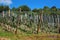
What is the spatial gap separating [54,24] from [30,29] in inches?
135

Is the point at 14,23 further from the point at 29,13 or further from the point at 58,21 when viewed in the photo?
the point at 58,21

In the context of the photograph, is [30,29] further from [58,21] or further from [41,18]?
[58,21]

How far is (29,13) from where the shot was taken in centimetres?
2828

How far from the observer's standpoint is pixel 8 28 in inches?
992

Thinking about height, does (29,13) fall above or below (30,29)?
above

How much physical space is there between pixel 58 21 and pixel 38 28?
384 centimetres

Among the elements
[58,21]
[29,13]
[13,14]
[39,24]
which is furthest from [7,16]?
[58,21]

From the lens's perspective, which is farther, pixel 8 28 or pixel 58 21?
pixel 58 21

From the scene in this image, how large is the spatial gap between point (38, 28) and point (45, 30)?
1.50 meters

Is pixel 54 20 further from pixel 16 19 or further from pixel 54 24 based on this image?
pixel 16 19

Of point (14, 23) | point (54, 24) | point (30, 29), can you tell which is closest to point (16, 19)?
point (14, 23)

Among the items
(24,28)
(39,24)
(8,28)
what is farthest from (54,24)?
(8,28)

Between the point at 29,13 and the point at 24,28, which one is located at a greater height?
the point at 29,13

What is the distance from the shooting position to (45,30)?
86.0 ft
